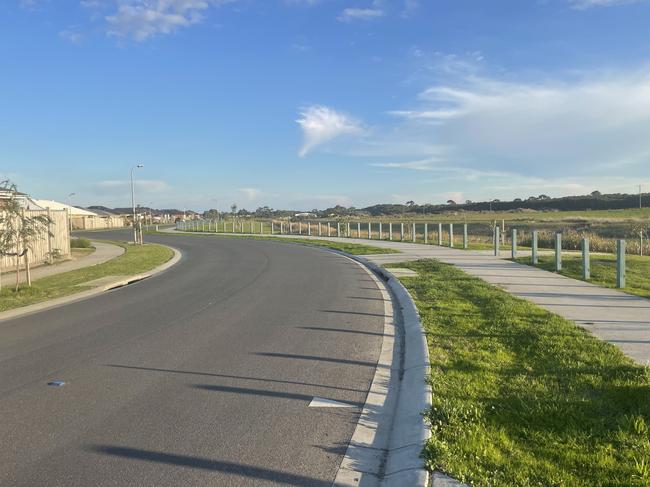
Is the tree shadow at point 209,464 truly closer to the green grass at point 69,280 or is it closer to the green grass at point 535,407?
the green grass at point 535,407

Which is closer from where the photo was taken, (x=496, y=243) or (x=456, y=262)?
(x=456, y=262)

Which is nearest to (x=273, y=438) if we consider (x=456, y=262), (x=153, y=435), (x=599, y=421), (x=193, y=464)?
(x=193, y=464)

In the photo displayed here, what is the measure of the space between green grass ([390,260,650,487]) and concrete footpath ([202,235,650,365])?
0.39 m

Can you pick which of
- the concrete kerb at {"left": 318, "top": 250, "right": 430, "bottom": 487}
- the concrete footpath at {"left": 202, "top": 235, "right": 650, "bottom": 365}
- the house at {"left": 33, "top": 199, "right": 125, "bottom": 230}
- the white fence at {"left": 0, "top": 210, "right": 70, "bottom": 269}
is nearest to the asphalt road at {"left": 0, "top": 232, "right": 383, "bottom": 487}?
the concrete kerb at {"left": 318, "top": 250, "right": 430, "bottom": 487}

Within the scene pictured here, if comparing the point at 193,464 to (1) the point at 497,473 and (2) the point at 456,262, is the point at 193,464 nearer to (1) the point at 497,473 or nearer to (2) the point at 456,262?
(1) the point at 497,473

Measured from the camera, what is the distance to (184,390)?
232 inches

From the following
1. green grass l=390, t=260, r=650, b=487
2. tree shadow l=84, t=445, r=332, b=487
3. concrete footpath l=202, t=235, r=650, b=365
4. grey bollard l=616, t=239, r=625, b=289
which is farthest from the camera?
grey bollard l=616, t=239, r=625, b=289

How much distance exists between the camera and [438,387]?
17.8 ft

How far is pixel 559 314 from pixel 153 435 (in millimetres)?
6826

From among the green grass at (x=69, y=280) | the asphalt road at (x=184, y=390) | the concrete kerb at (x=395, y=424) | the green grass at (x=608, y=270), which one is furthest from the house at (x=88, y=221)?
the concrete kerb at (x=395, y=424)

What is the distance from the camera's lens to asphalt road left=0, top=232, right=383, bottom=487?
4.16m

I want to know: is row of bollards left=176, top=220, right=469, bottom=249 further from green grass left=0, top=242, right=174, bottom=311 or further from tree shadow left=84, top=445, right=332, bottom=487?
tree shadow left=84, top=445, right=332, bottom=487

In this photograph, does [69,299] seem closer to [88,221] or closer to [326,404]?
[326,404]

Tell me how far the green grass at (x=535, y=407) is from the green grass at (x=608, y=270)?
527cm
